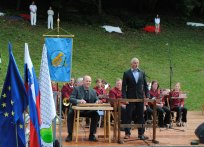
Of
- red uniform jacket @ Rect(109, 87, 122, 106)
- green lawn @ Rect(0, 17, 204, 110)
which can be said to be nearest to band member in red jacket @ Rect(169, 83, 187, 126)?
red uniform jacket @ Rect(109, 87, 122, 106)

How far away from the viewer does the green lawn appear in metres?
25.5

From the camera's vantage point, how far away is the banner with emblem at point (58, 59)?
904cm

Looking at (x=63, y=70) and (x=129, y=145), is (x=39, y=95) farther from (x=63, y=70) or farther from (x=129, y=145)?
(x=129, y=145)

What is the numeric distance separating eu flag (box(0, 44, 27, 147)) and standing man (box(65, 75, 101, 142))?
3.84 meters

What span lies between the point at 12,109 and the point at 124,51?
2380 centimetres

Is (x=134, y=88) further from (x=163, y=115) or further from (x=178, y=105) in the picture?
(x=178, y=105)

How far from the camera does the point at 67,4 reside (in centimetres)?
3841

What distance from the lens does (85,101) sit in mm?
11266

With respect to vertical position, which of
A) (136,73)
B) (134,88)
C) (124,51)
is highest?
(124,51)

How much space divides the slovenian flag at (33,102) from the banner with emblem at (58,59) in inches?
55.3

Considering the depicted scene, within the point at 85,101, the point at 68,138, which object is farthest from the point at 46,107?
the point at 68,138

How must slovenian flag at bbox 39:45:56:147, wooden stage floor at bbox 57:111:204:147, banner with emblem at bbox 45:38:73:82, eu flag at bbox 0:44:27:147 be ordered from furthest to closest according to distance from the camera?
wooden stage floor at bbox 57:111:204:147 < banner with emblem at bbox 45:38:73:82 < slovenian flag at bbox 39:45:56:147 < eu flag at bbox 0:44:27:147

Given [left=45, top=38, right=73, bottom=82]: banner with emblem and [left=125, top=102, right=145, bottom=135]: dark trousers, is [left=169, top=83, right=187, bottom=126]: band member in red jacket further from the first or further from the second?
[left=45, top=38, right=73, bottom=82]: banner with emblem

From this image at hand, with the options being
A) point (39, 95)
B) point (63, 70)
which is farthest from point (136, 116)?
point (39, 95)
